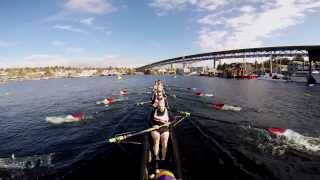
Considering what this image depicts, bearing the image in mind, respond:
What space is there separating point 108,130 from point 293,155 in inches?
652

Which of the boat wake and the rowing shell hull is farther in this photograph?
the boat wake

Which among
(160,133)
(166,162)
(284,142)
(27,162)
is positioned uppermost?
(160,133)

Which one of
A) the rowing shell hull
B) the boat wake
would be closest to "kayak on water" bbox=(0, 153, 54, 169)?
the rowing shell hull

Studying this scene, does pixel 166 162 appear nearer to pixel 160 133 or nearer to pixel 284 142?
pixel 160 133

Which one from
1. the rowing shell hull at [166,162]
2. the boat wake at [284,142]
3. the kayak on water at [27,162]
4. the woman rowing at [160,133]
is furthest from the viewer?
the boat wake at [284,142]

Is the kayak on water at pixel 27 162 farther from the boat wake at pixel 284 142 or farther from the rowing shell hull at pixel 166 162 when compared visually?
the boat wake at pixel 284 142

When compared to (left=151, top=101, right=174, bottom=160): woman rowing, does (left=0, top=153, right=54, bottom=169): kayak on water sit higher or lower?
lower

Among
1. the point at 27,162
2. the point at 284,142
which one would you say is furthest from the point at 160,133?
the point at 284,142

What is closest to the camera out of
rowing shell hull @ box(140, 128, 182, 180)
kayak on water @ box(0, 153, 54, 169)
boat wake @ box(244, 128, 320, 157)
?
rowing shell hull @ box(140, 128, 182, 180)

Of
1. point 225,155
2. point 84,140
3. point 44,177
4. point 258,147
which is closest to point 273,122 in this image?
point 258,147

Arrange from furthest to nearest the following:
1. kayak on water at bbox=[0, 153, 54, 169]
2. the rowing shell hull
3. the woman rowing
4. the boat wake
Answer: the boat wake < kayak on water at bbox=[0, 153, 54, 169] < the woman rowing < the rowing shell hull

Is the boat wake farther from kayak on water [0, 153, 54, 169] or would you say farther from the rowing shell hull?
kayak on water [0, 153, 54, 169]

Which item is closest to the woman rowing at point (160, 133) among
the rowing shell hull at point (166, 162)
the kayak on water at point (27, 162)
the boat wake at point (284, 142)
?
the rowing shell hull at point (166, 162)

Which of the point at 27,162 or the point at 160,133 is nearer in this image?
the point at 160,133
